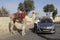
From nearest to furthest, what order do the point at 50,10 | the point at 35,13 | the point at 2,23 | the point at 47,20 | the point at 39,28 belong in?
the point at 39,28 < the point at 47,20 < the point at 2,23 < the point at 35,13 < the point at 50,10

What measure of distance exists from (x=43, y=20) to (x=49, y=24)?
185cm

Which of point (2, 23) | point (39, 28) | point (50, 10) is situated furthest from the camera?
point (50, 10)

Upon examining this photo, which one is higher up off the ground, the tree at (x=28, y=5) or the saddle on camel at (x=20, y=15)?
the saddle on camel at (x=20, y=15)

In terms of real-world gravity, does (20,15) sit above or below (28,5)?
above

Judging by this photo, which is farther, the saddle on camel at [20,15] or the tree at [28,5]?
the tree at [28,5]

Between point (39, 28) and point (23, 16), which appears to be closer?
point (23, 16)

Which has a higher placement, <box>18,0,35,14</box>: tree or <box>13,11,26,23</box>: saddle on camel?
<box>13,11,26,23</box>: saddle on camel

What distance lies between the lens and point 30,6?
251ft

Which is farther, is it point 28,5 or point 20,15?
point 28,5

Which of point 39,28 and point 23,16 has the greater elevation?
point 23,16

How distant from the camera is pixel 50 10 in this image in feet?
286

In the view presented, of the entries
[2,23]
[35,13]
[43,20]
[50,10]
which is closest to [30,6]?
[50,10]

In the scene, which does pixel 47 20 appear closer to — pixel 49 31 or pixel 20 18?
pixel 49 31

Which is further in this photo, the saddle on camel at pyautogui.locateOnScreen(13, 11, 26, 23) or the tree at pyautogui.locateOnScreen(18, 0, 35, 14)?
the tree at pyautogui.locateOnScreen(18, 0, 35, 14)
